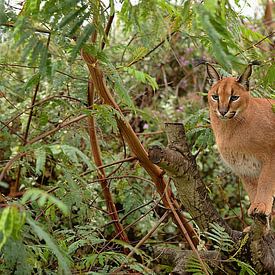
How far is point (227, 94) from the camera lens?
8.63 ft

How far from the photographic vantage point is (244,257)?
2314 millimetres

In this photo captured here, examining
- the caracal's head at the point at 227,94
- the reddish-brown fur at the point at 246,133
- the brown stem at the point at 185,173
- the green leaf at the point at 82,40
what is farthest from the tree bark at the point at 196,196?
the green leaf at the point at 82,40

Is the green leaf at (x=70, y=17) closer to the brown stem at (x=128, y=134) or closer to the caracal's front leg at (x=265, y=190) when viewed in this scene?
the brown stem at (x=128, y=134)

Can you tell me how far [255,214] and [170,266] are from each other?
0.48 meters

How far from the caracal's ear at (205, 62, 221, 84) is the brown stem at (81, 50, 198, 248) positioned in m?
0.58

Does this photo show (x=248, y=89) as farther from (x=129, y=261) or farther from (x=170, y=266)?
(x=129, y=261)

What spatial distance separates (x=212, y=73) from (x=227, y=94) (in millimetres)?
145

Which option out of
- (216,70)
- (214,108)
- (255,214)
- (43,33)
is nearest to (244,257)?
(255,214)

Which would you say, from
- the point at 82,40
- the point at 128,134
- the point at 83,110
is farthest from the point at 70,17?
the point at 128,134

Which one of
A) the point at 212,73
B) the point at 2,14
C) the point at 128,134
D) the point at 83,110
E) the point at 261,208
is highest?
the point at 2,14

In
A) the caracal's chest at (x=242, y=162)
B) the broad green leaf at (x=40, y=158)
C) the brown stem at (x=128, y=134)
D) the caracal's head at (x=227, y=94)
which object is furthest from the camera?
the caracal's chest at (x=242, y=162)

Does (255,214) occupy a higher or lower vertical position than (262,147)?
lower

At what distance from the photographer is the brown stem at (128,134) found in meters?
2.11

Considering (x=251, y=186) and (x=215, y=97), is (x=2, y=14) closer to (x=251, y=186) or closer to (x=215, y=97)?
(x=215, y=97)
